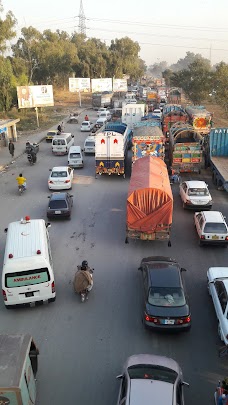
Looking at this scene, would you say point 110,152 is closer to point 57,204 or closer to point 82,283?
point 57,204

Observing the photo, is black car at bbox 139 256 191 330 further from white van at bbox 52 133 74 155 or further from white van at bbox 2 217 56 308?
white van at bbox 52 133 74 155

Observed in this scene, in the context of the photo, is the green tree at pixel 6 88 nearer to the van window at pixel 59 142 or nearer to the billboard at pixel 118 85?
the van window at pixel 59 142

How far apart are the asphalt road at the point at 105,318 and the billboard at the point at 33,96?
2633cm

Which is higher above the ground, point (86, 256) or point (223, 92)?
point (223, 92)

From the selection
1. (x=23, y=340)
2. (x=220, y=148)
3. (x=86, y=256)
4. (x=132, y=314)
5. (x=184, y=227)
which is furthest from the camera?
(x=220, y=148)

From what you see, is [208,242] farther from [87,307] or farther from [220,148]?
[220,148]

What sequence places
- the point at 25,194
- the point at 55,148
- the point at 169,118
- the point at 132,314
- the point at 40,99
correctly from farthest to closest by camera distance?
the point at 40,99 < the point at 169,118 < the point at 55,148 < the point at 25,194 < the point at 132,314

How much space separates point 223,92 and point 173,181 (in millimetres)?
26819

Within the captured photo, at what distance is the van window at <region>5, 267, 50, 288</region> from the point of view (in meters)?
10.3

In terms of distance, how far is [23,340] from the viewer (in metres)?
7.29

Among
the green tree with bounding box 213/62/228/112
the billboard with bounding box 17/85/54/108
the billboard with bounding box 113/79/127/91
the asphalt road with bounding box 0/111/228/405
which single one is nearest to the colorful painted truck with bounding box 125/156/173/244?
the asphalt road with bounding box 0/111/228/405

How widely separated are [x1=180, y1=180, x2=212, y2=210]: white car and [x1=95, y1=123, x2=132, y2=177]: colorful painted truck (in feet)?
20.4

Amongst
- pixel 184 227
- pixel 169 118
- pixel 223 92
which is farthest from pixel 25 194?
pixel 223 92

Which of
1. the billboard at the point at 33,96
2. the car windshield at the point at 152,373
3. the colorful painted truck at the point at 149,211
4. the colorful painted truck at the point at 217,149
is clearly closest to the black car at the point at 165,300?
the car windshield at the point at 152,373
